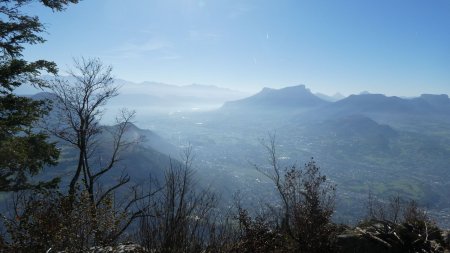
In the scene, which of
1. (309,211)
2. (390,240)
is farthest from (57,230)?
(390,240)

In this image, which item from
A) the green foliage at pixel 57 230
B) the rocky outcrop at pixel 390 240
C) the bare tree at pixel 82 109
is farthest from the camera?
the bare tree at pixel 82 109

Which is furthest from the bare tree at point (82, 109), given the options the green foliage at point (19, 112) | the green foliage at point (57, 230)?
the green foliage at point (57, 230)

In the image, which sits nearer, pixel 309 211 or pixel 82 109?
pixel 309 211

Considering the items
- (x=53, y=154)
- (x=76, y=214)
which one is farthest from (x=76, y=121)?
(x=76, y=214)

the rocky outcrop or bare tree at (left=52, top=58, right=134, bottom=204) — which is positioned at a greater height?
bare tree at (left=52, top=58, right=134, bottom=204)

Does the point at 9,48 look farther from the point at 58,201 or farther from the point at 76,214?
the point at 76,214

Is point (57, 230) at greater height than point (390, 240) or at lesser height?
greater

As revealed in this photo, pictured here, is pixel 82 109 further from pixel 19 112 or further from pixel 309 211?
pixel 309 211

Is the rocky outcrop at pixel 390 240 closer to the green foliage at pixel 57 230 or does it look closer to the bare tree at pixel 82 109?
the green foliage at pixel 57 230

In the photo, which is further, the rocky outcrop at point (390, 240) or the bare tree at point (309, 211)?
the bare tree at point (309, 211)

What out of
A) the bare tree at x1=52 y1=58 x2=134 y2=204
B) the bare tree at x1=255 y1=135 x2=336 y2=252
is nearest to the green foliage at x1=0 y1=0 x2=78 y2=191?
the bare tree at x1=52 y1=58 x2=134 y2=204

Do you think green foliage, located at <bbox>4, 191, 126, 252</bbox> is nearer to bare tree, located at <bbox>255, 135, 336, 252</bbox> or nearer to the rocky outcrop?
bare tree, located at <bbox>255, 135, 336, 252</bbox>

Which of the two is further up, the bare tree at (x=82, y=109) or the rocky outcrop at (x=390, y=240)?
the bare tree at (x=82, y=109)
